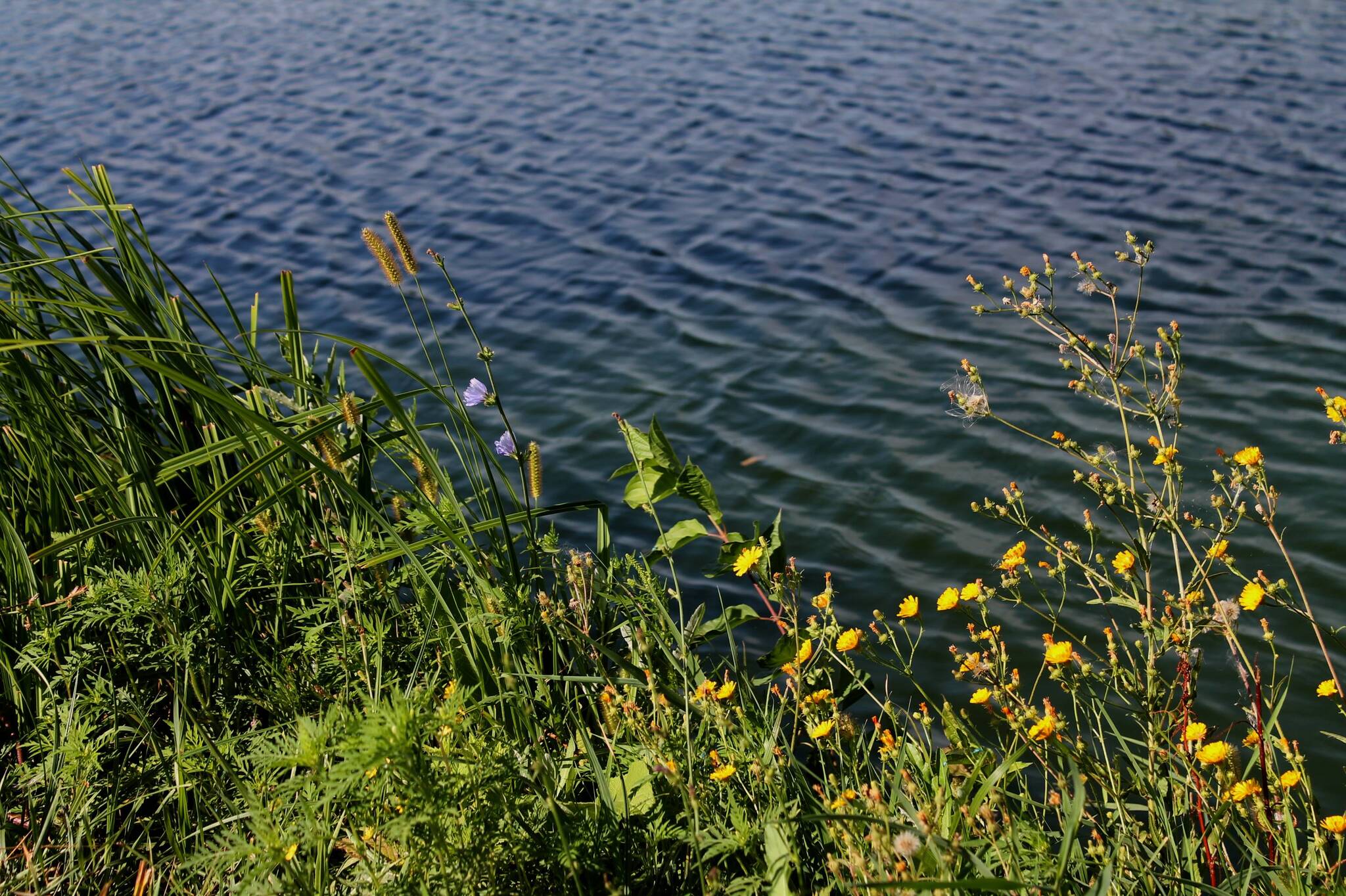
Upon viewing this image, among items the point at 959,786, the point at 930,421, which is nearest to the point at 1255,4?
the point at 930,421

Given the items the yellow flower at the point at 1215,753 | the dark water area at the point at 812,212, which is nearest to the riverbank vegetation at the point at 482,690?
the yellow flower at the point at 1215,753

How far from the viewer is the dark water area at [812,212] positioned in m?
5.04

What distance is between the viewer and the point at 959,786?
7.66 feet

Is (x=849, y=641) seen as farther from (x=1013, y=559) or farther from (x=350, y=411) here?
(x=350, y=411)

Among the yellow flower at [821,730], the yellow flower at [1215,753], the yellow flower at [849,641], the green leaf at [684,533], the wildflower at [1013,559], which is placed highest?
the wildflower at [1013,559]

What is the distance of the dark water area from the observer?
5.04 metres

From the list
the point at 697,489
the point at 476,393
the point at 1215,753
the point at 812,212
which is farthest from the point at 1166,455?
the point at 812,212

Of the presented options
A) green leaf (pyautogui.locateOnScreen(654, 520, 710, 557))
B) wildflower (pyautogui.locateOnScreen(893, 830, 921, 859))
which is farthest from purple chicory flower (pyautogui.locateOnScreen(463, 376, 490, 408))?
wildflower (pyautogui.locateOnScreen(893, 830, 921, 859))

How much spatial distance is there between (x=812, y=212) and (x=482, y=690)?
19.5 feet

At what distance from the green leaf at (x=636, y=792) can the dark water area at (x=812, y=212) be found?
1.72 meters

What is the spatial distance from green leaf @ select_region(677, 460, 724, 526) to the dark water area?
3.88 feet

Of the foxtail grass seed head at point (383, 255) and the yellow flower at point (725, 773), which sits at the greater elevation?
the foxtail grass seed head at point (383, 255)

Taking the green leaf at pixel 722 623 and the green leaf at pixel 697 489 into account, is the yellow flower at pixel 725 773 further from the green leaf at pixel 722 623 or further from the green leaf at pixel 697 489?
the green leaf at pixel 697 489

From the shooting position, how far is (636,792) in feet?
8.13
